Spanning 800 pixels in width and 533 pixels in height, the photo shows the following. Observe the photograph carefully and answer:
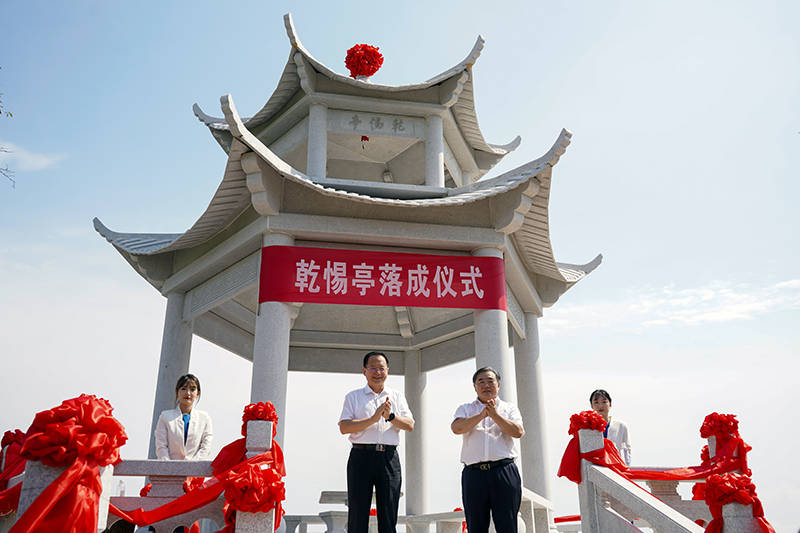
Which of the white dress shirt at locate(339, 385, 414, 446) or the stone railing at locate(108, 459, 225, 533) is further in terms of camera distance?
the white dress shirt at locate(339, 385, 414, 446)

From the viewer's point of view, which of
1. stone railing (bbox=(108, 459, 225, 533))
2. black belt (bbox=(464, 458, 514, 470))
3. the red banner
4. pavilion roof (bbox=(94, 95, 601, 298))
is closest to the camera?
stone railing (bbox=(108, 459, 225, 533))

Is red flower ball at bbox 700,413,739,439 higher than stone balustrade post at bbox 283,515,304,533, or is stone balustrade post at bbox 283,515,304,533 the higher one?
red flower ball at bbox 700,413,739,439

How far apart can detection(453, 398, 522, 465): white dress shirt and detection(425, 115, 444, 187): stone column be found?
21.3 feet

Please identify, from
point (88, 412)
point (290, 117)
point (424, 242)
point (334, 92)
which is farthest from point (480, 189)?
point (88, 412)

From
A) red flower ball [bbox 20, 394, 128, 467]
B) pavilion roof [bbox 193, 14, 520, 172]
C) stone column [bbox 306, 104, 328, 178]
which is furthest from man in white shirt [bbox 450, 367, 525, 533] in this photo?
pavilion roof [bbox 193, 14, 520, 172]

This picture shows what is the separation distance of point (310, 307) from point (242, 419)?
835 centimetres

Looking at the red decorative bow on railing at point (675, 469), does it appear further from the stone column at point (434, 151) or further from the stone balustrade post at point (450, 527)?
the stone column at point (434, 151)

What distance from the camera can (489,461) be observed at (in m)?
4.79

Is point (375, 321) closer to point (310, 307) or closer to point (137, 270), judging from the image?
point (310, 307)

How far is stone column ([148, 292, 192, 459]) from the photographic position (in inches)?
401

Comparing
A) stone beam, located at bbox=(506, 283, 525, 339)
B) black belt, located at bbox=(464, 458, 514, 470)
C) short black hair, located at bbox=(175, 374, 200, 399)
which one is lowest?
black belt, located at bbox=(464, 458, 514, 470)

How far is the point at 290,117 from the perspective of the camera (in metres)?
11.8

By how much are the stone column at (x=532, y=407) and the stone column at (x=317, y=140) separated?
4.68 m

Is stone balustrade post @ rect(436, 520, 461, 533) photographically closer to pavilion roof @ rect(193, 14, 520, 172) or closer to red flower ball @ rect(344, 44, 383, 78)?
pavilion roof @ rect(193, 14, 520, 172)
